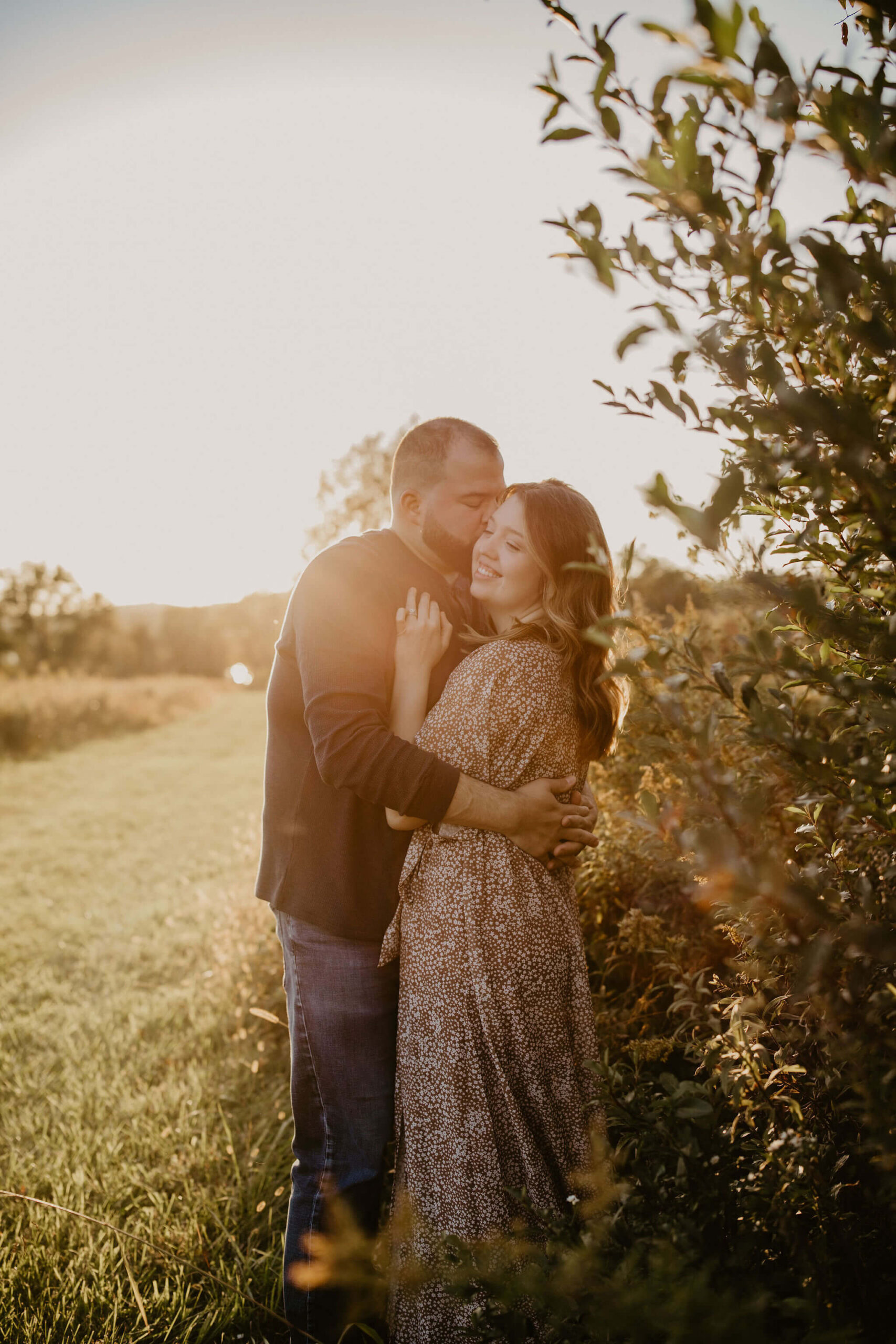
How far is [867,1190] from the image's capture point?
4.49ft

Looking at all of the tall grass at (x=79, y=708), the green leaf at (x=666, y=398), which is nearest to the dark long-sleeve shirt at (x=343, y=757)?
the green leaf at (x=666, y=398)

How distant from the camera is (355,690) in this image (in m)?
2.34

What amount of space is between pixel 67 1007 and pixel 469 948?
13.2 feet

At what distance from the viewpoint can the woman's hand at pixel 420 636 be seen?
2.49 metres

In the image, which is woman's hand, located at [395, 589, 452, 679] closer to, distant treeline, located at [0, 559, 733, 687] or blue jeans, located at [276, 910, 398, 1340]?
blue jeans, located at [276, 910, 398, 1340]

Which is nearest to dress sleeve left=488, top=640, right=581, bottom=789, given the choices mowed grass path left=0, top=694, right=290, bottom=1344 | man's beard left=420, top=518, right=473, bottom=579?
man's beard left=420, top=518, right=473, bottom=579

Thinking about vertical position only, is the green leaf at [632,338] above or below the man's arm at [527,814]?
above

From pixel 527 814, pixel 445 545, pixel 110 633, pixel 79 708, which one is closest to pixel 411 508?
pixel 445 545

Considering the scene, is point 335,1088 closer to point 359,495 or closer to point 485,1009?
point 485,1009

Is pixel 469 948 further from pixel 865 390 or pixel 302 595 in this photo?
pixel 865 390

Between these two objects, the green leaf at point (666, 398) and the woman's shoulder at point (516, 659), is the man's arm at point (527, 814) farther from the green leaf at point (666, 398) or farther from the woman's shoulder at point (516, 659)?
the green leaf at point (666, 398)

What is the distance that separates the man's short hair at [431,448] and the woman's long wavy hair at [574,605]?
0.52m

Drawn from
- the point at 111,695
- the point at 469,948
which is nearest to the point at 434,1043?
the point at 469,948

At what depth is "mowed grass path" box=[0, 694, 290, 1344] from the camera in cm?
267
